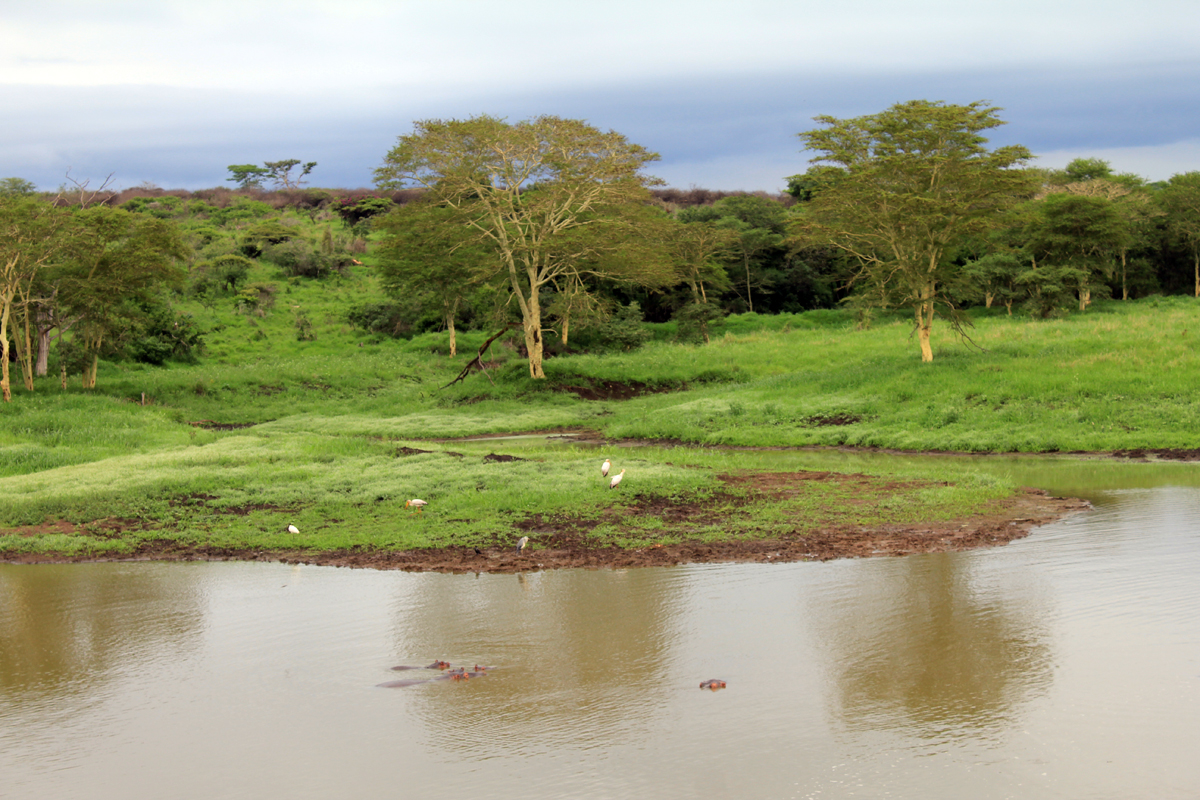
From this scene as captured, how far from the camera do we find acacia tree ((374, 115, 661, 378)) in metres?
28.8

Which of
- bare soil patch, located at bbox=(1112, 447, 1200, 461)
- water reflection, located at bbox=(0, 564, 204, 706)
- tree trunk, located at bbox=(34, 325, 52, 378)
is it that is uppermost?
tree trunk, located at bbox=(34, 325, 52, 378)

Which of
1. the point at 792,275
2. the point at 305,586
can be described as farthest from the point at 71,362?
the point at 792,275

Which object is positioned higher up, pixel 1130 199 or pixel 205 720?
pixel 1130 199

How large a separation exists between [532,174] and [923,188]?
39.2 ft

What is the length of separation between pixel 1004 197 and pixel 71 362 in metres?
31.2

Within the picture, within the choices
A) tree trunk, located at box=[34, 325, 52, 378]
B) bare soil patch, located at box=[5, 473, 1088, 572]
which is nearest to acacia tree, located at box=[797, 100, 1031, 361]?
bare soil patch, located at box=[5, 473, 1088, 572]

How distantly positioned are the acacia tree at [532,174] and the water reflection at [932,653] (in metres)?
22.5

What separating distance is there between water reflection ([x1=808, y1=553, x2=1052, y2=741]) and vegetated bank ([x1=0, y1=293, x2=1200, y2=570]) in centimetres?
167

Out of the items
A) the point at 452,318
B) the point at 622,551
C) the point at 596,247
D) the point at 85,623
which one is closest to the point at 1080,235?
the point at 596,247

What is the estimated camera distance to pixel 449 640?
7527 mm

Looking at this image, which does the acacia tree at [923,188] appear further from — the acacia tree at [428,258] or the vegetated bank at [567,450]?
the acacia tree at [428,258]

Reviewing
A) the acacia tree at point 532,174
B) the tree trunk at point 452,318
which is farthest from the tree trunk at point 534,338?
the tree trunk at point 452,318

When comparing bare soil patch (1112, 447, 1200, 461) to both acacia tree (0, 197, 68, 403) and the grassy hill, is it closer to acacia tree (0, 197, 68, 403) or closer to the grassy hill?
the grassy hill

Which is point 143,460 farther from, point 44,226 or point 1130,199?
point 1130,199
